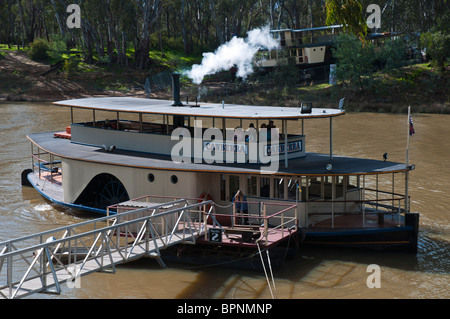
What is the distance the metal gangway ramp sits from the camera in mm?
12844

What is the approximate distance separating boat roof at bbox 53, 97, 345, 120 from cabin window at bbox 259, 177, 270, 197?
1921 mm

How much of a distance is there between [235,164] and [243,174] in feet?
2.31

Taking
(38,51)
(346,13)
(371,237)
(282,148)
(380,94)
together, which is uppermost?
(38,51)

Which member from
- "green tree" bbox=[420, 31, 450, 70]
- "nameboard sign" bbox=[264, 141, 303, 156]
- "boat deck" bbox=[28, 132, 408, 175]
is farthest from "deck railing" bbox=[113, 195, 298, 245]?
"green tree" bbox=[420, 31, 450, 70]

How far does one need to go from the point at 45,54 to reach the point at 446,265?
57.7m

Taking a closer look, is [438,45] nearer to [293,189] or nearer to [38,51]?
[293,189]

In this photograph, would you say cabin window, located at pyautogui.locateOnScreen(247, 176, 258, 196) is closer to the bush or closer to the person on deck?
the person on deck

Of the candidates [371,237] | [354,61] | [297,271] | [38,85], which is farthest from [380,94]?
[297,271]

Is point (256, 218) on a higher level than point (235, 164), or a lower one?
lower

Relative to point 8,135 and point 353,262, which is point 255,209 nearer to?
point 353,262

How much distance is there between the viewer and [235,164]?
752 inches

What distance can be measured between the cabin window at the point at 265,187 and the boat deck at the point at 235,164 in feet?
1.43

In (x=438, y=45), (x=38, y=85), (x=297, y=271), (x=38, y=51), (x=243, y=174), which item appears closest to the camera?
(x=297, y=271)

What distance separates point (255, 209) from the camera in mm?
18469
